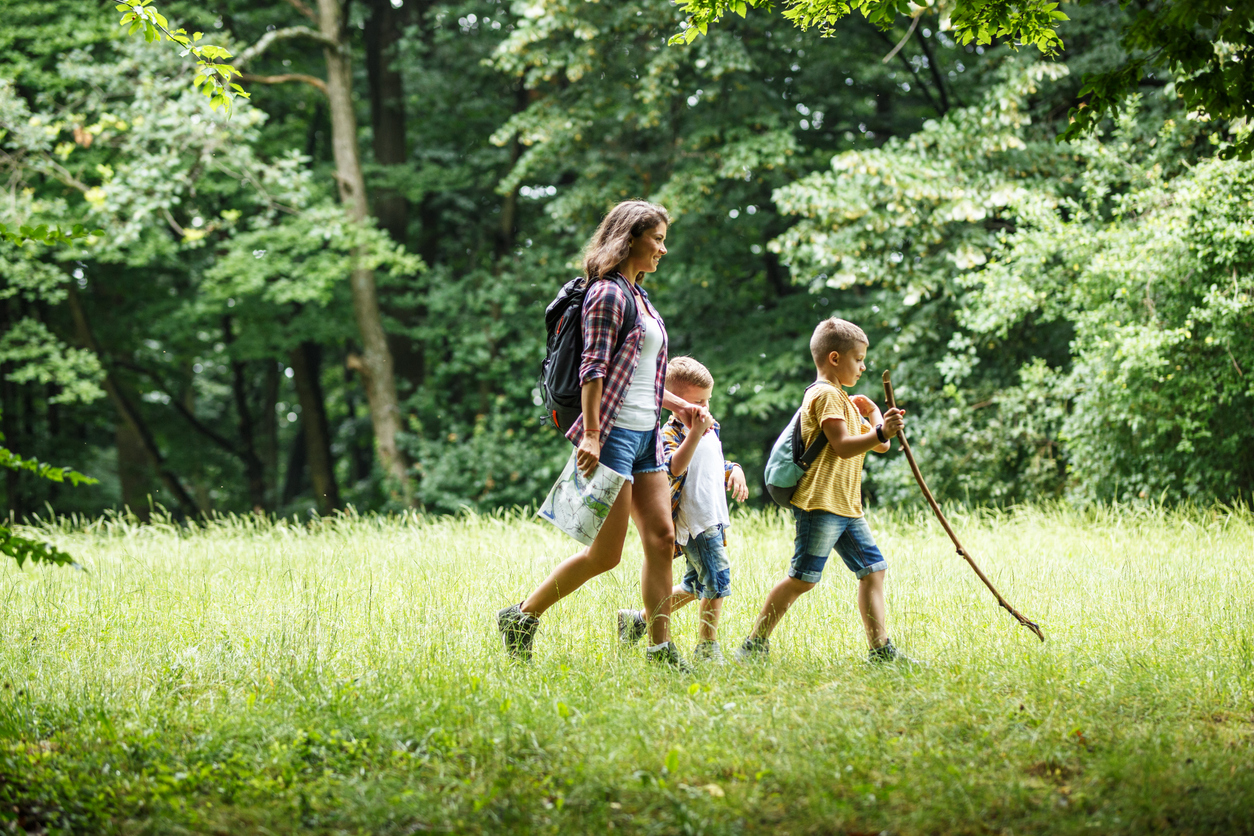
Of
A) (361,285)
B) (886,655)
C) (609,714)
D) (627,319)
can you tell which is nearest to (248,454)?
(361,285)

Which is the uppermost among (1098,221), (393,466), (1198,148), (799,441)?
(1198,148)

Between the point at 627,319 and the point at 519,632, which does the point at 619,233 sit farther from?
the point at 519,632

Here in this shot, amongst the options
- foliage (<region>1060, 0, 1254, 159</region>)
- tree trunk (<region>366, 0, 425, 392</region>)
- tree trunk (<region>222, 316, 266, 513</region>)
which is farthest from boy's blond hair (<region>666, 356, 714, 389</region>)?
tree trunk (<region>222, 316, 266, 513</region>)

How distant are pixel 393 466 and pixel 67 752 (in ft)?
36.4

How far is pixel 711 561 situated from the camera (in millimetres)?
4344

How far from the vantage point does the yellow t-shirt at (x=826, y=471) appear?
413cm

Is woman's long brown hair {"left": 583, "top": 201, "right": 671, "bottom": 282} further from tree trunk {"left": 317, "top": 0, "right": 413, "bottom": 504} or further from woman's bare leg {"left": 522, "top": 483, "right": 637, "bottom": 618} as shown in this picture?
tree trunk {"left": 317, "top": 0, "right": 413, "bottom": 504}

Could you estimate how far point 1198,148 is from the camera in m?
9.74

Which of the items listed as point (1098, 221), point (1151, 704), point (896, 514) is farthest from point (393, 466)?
point (1151, 704)

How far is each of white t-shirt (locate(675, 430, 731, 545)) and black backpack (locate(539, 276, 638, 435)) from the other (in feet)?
2.20

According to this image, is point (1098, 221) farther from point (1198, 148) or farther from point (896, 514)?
point (896, 514)

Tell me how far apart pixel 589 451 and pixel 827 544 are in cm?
112

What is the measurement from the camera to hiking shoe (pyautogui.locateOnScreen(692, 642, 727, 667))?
418cm

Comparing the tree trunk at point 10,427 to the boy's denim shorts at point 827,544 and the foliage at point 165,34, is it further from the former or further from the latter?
the boy's denim shorts at point 827,544
